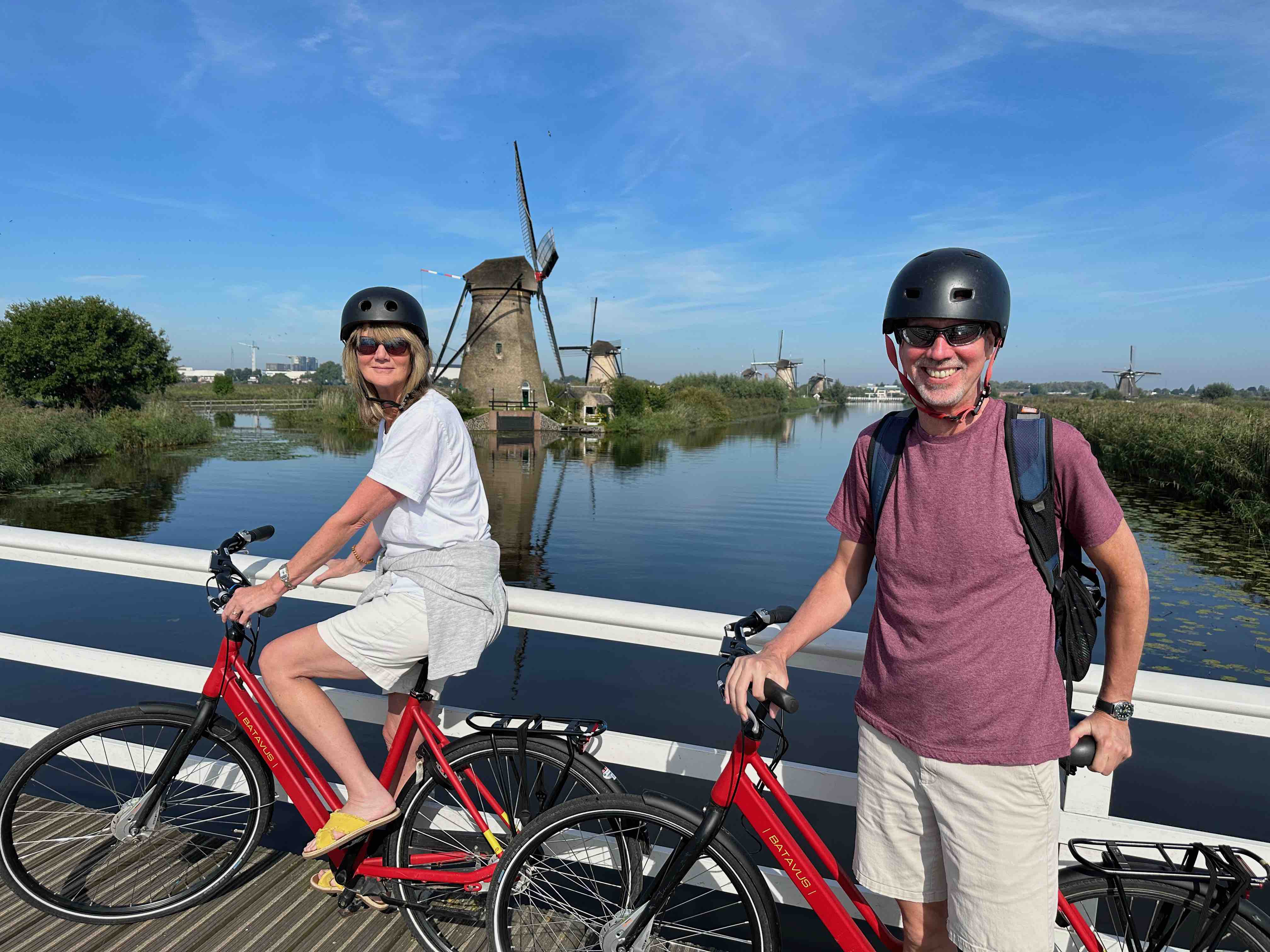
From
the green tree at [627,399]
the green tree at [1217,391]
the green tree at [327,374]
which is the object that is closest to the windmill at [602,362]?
the green tree at [627,399]

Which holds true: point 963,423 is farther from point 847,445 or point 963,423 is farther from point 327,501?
point 847,445

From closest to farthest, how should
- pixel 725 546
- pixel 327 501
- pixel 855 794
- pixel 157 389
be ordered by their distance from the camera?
pixel 855 794
pixel 725 546
pixel 327 501
pixel 157 389

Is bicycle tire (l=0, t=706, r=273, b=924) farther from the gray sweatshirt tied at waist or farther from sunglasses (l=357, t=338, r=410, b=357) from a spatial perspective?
sunglasses (l=357, t=338, r=410, b=357)

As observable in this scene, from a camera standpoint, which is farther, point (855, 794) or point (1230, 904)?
point (855, 794)

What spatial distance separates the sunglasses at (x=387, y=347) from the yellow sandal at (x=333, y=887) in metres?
1.47

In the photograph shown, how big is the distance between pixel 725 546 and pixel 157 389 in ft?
101

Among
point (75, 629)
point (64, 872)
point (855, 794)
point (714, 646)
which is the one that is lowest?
point (75, 629)

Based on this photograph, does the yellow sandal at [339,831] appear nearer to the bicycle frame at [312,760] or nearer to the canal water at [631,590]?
the bicycle frame at [312,760]

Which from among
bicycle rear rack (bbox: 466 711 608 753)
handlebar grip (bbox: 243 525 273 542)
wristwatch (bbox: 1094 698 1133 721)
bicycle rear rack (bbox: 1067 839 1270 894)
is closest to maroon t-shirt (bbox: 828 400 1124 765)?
wristwatch (bbox: 1094 698 1133 721)

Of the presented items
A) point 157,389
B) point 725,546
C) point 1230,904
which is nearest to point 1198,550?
point 725,546

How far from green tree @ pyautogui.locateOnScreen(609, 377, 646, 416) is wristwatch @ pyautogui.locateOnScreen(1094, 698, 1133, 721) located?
4937 centimetres

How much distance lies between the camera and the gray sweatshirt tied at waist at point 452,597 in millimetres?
1974

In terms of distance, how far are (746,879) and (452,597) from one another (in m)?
0.99

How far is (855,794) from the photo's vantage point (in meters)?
1.90
